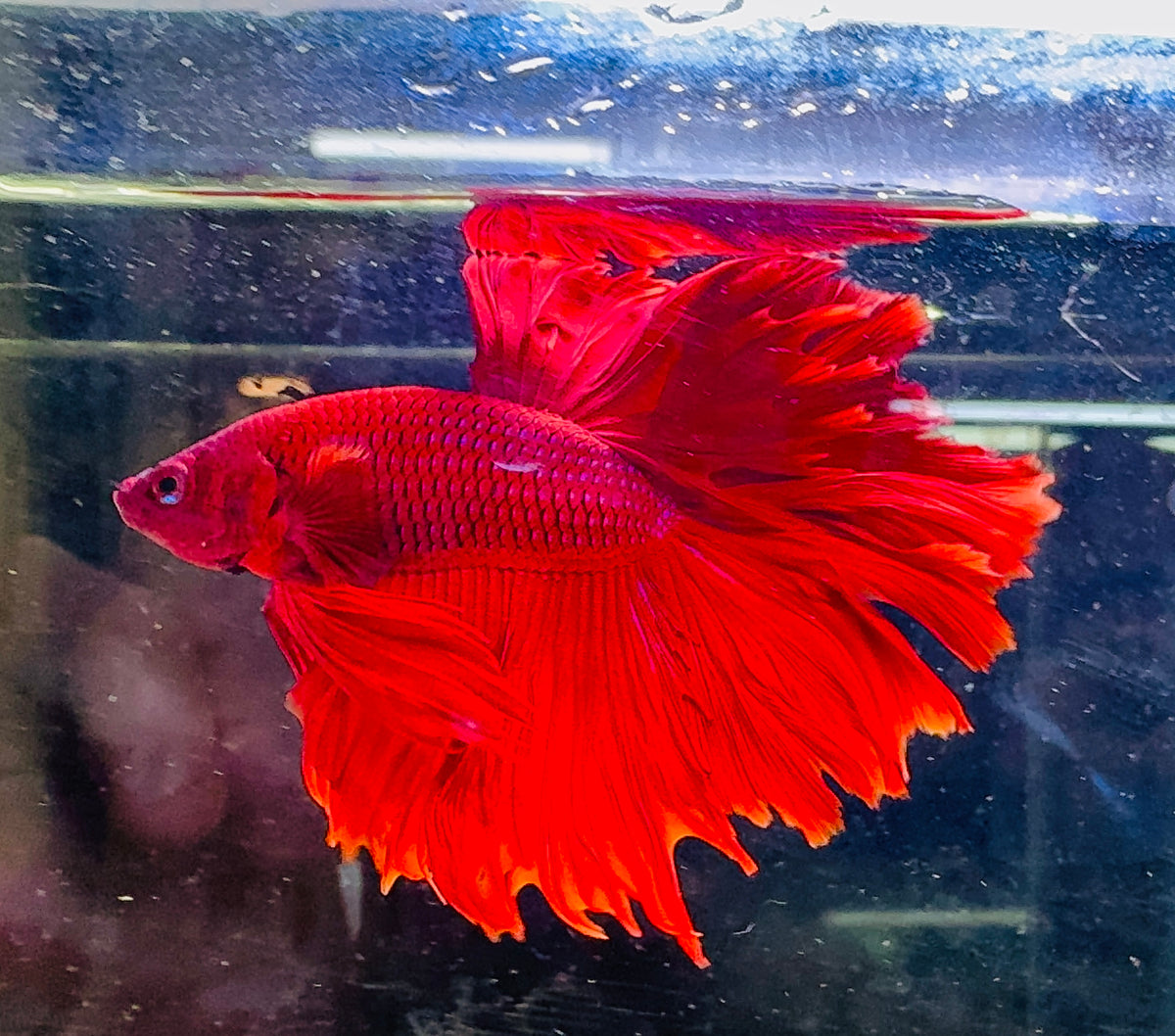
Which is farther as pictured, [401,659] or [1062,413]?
[1062,413]

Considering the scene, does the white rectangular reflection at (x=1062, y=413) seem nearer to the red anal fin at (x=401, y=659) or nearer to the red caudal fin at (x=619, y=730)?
the red caudal fin at (x=619, y=730)

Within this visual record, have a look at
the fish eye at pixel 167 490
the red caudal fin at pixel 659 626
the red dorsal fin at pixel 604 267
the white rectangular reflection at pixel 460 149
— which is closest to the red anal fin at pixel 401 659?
the red caudal fin at pixel 659 626

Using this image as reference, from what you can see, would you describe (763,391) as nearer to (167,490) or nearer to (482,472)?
(482,472)

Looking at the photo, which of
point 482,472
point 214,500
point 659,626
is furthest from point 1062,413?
point 214,500

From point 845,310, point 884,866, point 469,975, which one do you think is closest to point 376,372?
point 845,310

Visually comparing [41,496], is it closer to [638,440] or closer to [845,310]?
[638,440]

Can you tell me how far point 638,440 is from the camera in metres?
0.70

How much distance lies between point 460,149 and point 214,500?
41cm

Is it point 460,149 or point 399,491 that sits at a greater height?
point 460,149

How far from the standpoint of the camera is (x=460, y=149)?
2.50ft

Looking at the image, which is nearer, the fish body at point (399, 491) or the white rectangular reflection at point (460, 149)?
the fish body at point (399, 491)

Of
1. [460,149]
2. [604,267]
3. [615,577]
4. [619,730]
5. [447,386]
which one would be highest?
[460,149]

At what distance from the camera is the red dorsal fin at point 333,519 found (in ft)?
2.15

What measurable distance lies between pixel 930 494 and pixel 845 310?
19cm
